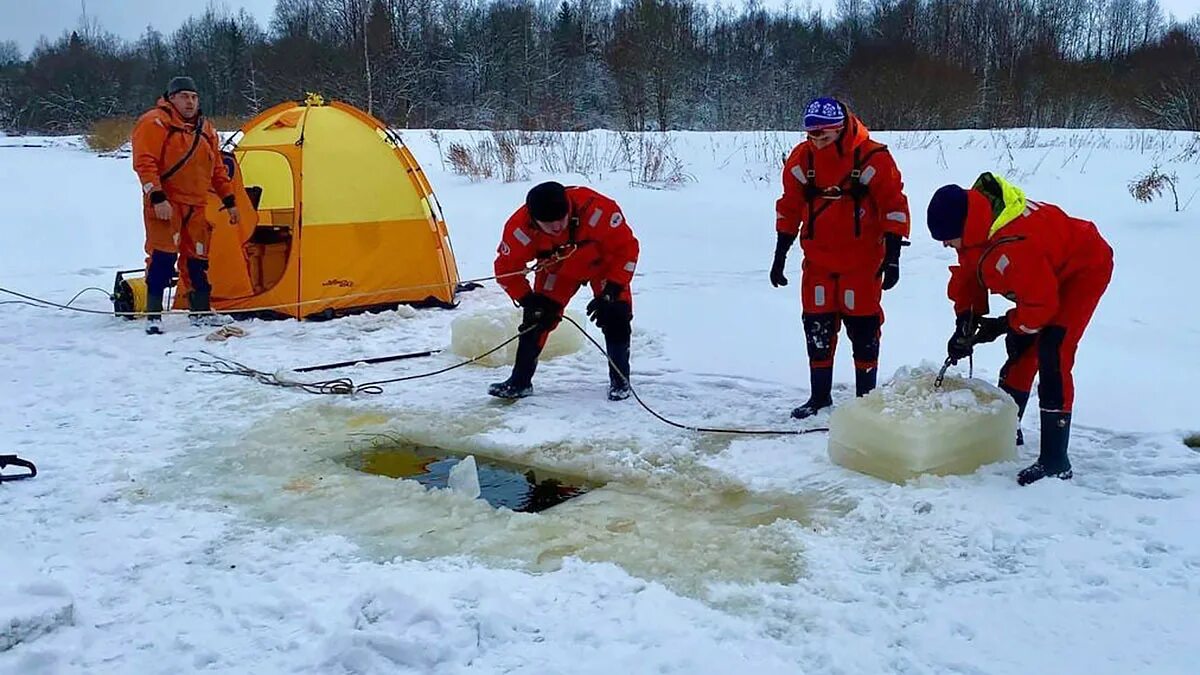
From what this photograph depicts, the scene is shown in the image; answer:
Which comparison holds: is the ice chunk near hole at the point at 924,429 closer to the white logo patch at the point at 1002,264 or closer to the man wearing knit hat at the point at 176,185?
the white logo patch at the point at 1002,264

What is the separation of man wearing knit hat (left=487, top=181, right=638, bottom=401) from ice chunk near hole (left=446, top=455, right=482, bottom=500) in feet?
4.54

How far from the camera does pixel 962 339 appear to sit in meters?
4.09

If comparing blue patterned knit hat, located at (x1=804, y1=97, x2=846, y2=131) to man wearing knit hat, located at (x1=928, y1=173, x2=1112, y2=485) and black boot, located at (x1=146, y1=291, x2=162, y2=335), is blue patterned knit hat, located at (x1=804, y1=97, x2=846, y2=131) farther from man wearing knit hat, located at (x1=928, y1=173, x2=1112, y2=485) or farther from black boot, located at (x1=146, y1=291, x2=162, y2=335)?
black boot, located at (x1=146, y1=291, x2=162, y2=335)

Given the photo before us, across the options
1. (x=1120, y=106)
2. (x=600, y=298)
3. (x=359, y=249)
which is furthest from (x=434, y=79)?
(x=600, y=298)

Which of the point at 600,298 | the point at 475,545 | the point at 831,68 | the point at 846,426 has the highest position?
the point at 831,68

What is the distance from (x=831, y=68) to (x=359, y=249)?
3210cm

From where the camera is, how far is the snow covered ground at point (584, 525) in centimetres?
272

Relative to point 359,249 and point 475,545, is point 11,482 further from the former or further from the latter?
point 359,249

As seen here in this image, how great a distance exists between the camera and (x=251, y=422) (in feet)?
16.1

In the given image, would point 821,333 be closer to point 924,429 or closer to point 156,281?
point 924,429

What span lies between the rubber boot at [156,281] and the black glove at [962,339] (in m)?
5.31

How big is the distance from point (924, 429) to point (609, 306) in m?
2.00

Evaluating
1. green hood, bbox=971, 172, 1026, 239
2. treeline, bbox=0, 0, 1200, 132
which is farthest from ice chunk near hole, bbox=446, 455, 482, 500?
treeline, bbox=0, 0, 1200, 132

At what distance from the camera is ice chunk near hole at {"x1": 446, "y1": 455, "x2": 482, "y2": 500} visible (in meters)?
3.94
